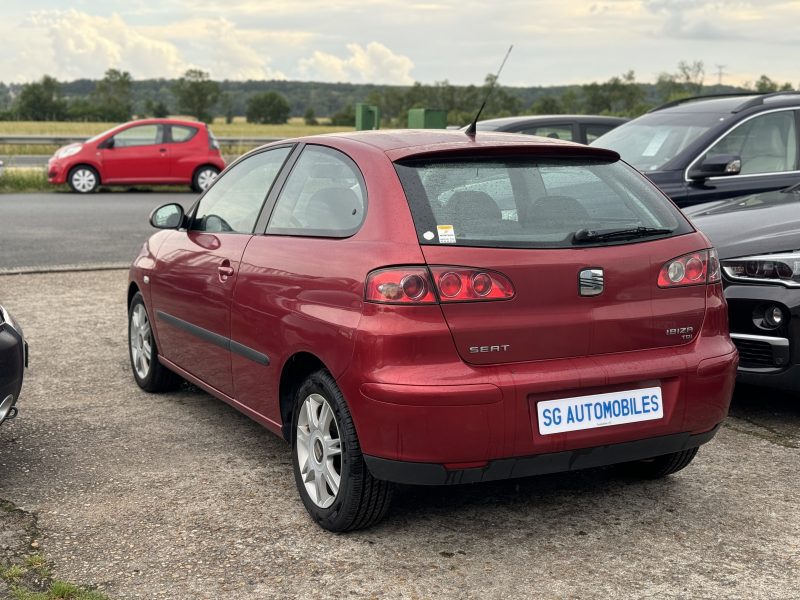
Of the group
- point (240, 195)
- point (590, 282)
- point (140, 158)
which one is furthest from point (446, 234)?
point (140, 158)

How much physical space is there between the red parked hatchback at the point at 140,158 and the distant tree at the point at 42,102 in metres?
56.5

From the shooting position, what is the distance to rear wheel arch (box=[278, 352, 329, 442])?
420cm

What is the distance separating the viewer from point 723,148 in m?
8.73

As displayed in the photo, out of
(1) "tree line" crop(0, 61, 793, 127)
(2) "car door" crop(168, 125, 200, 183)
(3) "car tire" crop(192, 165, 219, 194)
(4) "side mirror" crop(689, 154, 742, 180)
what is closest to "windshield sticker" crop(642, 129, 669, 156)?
(4) "side mirror" crop(689, 154, 742, 180)

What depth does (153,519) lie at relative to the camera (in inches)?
166

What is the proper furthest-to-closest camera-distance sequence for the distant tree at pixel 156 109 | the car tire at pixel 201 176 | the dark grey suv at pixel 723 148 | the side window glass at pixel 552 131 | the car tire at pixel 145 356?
the distant tree at pixel 156 109 → the car tire at pixel 201 176 → the side window glass at pixel 552 131 → the dark grey suv at pixel 723 148 → the car tire at pixel 145 356

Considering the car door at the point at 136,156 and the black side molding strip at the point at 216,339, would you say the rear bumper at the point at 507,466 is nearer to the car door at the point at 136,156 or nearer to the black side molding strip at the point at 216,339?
the black side molding strip at the point at 216,339

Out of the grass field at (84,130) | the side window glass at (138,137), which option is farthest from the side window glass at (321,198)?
the grass field at (84,130)

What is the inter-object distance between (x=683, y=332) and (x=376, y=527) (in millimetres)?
1418

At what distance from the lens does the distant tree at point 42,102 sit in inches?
3017

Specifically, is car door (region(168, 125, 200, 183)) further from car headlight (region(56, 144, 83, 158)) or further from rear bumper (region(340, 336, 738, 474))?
rear bumper (region(340, 336, 738, 474))

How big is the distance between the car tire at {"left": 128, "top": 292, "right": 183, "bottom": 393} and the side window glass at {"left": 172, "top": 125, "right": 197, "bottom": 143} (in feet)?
53.4

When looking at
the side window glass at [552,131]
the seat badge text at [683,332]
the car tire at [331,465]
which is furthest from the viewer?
the side window glass at [552,131]

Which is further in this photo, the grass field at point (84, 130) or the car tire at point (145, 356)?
the grass field at point (84, 130)
